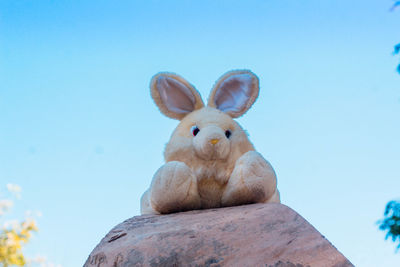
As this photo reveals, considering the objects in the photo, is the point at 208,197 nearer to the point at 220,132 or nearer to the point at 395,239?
the point at 220,132

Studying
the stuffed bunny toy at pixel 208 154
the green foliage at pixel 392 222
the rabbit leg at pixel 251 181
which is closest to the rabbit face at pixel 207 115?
the stuffed bunny toy at pixel 208 154

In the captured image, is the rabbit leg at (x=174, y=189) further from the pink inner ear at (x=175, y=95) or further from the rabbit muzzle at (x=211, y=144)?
the pink inner ear at (x=175, y=95)

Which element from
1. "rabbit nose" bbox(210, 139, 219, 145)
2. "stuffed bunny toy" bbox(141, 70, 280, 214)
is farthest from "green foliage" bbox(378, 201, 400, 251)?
"rabbit nose" bbox(210, 139, 219, 145)

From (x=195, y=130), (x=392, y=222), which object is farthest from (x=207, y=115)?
(x=392, y=222)

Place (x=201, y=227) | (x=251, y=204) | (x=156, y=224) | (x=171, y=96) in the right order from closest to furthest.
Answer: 1. (x=201, y=227)
2. (x=156, y=224)
3. (x=251, y=204)
4. (x=171, y=96)

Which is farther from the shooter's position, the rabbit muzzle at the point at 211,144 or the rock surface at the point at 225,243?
the rabbit muzzle at the point at 211,144

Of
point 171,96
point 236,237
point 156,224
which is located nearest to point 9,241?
point 171,96
